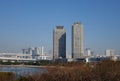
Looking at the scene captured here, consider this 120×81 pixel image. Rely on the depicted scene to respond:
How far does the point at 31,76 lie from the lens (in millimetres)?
19266

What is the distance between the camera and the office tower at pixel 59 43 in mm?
149038

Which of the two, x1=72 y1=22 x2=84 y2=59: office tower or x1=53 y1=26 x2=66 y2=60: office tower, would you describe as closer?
x1=53 y1=26 x2=66 y2=60: office tower

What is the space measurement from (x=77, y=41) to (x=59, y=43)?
10.3 metres

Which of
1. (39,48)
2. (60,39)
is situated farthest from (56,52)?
(39,48)

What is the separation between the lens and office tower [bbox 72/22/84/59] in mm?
150625

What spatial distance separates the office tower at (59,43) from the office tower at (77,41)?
575 cm

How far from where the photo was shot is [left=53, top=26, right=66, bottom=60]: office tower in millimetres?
149038

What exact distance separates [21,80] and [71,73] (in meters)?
4.03

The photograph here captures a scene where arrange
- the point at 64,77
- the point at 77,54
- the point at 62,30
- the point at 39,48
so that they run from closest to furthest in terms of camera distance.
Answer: the point at 64,77, the point at 77,54, the point at 62,30, the point at 39,48

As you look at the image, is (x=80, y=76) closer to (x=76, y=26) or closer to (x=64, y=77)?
(x=64, y=77)

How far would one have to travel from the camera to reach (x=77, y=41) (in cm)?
15462

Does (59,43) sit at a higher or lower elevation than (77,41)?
lower

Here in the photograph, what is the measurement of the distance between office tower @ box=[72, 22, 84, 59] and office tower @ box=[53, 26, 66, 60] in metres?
5.75

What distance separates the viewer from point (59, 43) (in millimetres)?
154625
